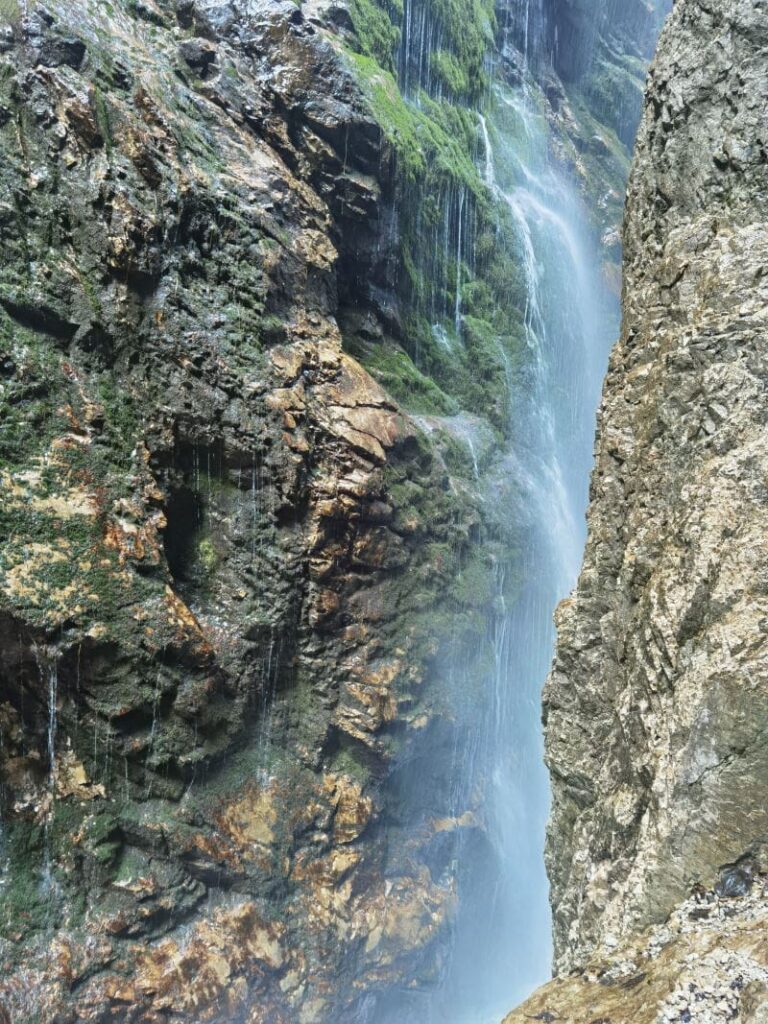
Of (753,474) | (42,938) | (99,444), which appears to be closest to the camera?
(753,474)

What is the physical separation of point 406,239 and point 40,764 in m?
13.3

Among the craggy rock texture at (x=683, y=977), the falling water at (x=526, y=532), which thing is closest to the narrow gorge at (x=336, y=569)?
the craggy rock texture at (x=683, y=977)

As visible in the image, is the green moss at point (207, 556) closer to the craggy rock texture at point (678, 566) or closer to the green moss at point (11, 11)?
the craggy rock texture at point (678, 566)

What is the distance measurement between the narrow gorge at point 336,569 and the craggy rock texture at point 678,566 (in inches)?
1.1

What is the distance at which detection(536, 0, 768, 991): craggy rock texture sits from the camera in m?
3.54

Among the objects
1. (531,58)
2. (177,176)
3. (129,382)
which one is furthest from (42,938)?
(531,58)

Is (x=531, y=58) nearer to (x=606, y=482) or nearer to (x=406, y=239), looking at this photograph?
(x=406, y=239)

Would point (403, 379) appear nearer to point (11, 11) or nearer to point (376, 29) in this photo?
point (376, 29)

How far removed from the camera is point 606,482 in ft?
20.4

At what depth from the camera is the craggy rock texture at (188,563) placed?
9.71 meters

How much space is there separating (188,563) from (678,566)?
27.7 feet

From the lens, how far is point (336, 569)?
40.2 ft

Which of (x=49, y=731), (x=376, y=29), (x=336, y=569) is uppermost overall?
(x=376, y=29)

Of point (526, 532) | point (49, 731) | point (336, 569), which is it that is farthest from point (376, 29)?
point (49, 731)
